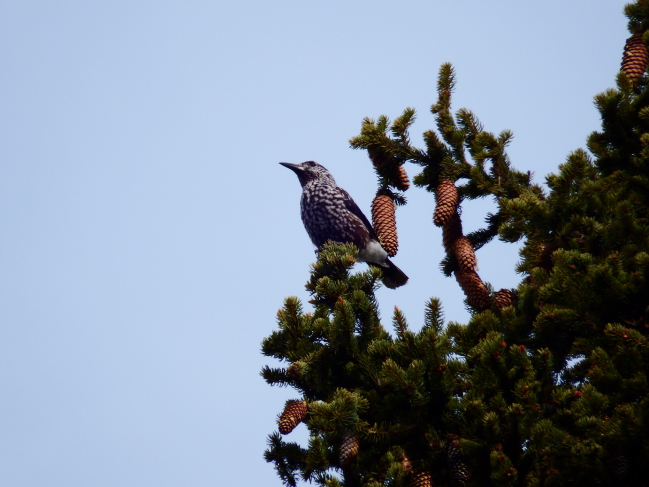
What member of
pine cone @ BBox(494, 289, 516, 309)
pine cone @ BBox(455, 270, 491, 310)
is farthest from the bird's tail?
pine cone @ BBox(494, 289, 516, 309)

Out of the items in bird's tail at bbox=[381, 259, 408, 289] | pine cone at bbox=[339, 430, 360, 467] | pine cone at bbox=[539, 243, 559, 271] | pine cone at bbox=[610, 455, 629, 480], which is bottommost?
pine cone at bbox=[610, 455, 629, 480]

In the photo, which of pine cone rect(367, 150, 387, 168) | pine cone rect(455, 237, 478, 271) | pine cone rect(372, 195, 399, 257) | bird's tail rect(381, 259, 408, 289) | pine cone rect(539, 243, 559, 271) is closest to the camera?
pine cone rect(539, 243, 559, 271)

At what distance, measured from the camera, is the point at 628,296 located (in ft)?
8.39

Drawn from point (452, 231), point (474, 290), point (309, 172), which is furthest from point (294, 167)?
point (474, 290)

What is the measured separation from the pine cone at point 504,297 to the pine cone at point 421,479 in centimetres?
117

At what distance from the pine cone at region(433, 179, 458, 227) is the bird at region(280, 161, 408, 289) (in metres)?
1.78

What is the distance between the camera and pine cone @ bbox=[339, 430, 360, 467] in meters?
2.59

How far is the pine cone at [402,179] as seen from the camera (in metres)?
4.21

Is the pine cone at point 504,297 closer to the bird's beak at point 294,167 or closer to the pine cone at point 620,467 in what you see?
the pine cone at point 620,467

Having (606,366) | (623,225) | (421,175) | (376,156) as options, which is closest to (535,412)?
(606,366)

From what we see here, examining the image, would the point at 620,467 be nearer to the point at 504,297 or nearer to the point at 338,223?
the point at 504,297

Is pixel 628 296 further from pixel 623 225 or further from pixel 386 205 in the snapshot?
pixel 386 205

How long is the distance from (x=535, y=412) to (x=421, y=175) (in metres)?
1.86

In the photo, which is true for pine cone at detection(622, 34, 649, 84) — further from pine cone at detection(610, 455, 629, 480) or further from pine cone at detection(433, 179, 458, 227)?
pine cone at detection(610, 455, 629, 480)
